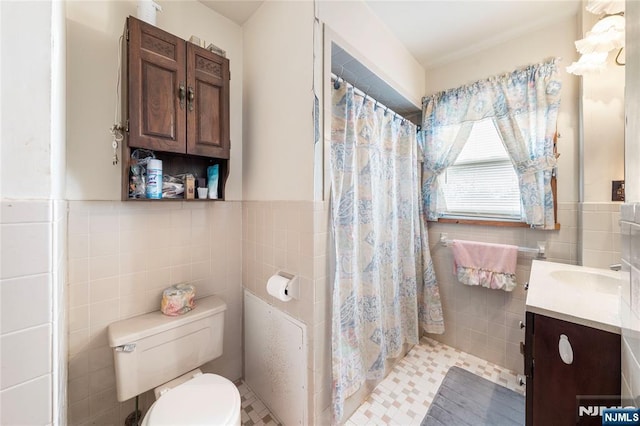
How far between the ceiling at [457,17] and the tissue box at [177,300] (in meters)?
1.79

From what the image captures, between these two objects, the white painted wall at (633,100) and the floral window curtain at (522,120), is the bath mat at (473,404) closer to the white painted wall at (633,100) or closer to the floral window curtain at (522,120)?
the floral window curtain at (522,120)

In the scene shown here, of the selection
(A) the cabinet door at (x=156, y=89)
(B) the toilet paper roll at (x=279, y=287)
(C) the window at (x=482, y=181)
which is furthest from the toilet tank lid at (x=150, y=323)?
(C) the window at (x=482, y=181)

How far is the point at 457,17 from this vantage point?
5.14ft

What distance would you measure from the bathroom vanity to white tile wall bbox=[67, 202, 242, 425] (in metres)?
1.68

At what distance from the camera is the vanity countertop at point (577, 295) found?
79cm

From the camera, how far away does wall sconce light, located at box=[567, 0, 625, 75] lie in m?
1.10

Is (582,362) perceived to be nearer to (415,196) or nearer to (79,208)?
(415,196)

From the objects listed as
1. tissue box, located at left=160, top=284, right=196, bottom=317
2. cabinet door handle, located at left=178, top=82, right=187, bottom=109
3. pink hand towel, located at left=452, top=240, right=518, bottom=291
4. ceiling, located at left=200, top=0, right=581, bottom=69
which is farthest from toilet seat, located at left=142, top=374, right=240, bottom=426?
ceiling, located at left=200, top=0, right=581, bottom=69

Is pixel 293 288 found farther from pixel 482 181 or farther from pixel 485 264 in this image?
pixel 482 181

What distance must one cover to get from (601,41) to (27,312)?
2463 mm

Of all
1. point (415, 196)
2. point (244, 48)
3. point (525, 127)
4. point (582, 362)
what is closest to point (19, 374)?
point (582, 362)

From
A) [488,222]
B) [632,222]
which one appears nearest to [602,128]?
[488,222]

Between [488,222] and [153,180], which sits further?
[488,222]

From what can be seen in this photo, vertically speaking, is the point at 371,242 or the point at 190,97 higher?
the point at 190,97
